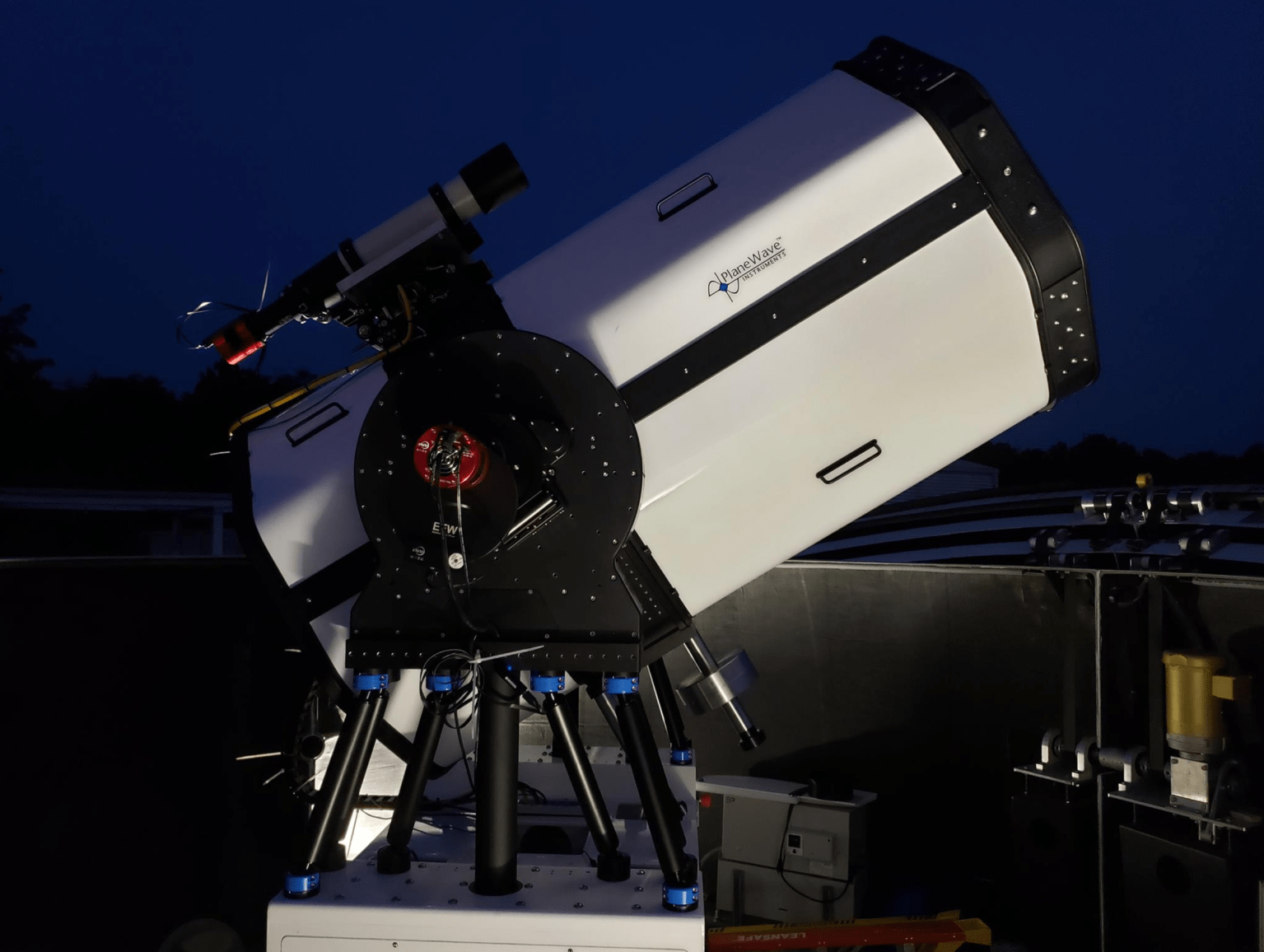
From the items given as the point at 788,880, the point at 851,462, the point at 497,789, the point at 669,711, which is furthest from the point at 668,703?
the point at 788,880

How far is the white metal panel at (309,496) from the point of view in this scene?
2.00m

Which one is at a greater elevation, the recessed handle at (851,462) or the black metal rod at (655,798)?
the recessed handle at (851,462)

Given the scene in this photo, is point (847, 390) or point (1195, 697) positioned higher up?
point (847, 390)

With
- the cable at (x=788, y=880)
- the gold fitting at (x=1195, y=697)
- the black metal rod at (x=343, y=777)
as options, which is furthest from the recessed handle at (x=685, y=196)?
the cable at (x=788, y=880)

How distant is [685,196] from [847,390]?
606 millimetres

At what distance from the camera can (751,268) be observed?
6.26 ft

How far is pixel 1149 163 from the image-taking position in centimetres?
3459

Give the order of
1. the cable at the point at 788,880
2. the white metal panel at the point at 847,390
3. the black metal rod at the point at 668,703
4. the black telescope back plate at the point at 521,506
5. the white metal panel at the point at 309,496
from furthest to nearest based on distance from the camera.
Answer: the cable at the point at 788,880
the black metal rod at the point at 668,703
the white metal panel at the point at 309,496
the white metal panel at the point at 847,390
the black telescope back plate at the point at 521,506

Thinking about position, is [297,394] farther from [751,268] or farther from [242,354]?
[751,268]

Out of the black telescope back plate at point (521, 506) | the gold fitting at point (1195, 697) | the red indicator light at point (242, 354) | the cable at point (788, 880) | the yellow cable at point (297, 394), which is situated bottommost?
the cable at point (788, 880)

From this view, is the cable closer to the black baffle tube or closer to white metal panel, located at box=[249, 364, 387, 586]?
the black baffle tube

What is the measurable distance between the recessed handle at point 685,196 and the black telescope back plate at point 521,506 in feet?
1.59

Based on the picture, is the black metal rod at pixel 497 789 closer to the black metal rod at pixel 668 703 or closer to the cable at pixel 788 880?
the black metal rod at pixel 668 703

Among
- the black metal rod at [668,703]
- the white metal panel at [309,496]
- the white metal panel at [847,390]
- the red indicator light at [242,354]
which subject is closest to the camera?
the white metal panel at [847,390]
